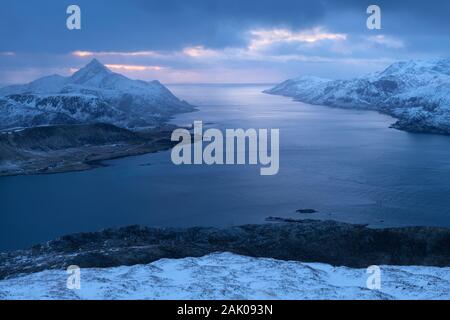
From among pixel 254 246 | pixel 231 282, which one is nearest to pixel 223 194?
pixel 254 246

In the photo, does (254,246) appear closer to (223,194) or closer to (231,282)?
(231,282)

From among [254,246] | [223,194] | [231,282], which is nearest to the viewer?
[231,282]

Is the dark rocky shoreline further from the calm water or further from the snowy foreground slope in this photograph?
the calm water

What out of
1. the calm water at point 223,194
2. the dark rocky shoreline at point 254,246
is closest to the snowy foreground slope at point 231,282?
the dark rocky shoreline at point 254,246

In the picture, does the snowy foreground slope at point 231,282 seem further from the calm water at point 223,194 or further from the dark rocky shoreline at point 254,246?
the calm water at point 223,194

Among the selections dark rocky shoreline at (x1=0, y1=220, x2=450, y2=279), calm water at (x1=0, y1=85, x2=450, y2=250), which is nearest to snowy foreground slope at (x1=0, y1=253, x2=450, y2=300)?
dark rocky shoreline at (x1=0, y1=220, x2=450, y2=279)
